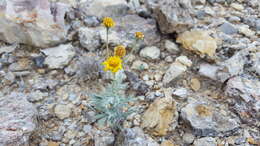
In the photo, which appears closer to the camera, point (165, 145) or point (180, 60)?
point (165, 145)

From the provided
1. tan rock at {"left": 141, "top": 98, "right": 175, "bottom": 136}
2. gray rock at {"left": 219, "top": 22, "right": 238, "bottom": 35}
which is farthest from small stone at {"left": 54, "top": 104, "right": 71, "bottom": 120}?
gray rock at {"left": 219, "top": 22, "right": 238, "bottom": 35}

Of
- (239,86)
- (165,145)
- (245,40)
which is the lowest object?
(165,145)

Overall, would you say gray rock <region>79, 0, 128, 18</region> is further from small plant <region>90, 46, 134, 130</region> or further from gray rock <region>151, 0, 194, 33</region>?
small plant <region>90, 46, 134, 130</region>

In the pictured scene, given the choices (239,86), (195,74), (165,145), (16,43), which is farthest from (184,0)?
(16,43)

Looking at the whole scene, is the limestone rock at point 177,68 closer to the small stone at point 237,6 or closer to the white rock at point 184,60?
the white rock at point 184,60

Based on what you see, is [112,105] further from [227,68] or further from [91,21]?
[91,21]

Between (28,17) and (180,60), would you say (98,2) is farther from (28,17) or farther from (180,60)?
(180,60)

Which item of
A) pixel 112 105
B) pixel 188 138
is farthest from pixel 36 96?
pixel 188 138
